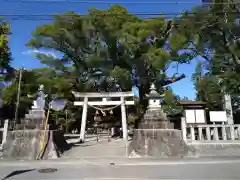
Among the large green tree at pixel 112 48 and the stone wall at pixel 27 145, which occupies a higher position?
the large green tree at pixel 112 48

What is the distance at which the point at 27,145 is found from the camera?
11.4 meters

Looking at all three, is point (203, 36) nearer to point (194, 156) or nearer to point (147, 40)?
point (147, 40)

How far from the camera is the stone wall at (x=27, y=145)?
11.3 metres

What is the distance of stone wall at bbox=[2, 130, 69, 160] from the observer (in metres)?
11.3

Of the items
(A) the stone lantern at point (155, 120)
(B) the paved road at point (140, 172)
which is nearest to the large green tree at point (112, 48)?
(A) the stone lantern at point (155, 120)

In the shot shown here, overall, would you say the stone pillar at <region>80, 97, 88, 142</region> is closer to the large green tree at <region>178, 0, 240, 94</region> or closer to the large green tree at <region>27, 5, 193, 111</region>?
the large green tree at <region>27, 5, 193, 111</region>

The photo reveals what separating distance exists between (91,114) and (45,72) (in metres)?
5.78

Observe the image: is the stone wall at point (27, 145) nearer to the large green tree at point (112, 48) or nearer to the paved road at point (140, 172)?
Answer: the paved road at point (140, 172)

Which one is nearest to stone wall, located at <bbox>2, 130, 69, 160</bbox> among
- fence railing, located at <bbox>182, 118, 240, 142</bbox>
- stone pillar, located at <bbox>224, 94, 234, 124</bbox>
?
fence railing, located at <bbox>182, 118, 240, 142</bbox>

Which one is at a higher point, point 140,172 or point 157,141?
point 157,141

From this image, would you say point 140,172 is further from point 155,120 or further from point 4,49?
point 4,49

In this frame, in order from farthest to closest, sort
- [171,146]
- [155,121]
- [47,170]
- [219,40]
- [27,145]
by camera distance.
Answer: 1. [219,40]
2. [155,121]
3. [27,145]
4. [171,146]
5. [47,170]

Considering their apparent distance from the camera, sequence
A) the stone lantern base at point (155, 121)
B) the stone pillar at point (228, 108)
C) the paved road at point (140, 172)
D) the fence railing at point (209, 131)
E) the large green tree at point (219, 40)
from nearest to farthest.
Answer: the paved road at point (140, 172) → the stone lantern base at point (155, 121) → the fence railing at point (209, 131) → the large green tree at point (219, 40) → the stone pillar at point (228, 108)

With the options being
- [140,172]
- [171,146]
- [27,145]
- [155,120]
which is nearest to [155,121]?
[155,120]
